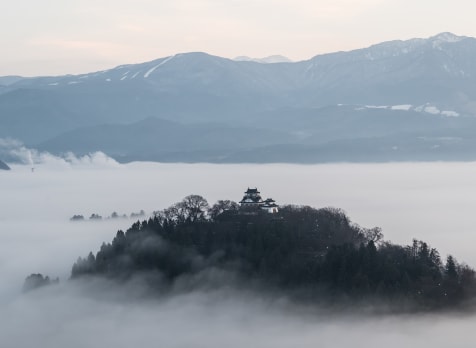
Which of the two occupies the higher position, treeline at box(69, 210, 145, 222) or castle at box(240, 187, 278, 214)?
castle at box(240, 187, 278, 214)

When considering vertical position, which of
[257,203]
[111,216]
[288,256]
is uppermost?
[257,203]

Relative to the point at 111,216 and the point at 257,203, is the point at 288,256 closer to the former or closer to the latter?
the point at 257,203

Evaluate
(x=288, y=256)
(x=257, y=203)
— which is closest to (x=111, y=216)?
(x=257, y=203)

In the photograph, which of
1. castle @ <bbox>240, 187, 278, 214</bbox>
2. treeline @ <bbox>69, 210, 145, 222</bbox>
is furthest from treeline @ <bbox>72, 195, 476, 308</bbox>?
treeline @ <bbox>69, 210, 145, 222</bbox>

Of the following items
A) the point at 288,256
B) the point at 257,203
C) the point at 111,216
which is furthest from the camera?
the point at 111,216

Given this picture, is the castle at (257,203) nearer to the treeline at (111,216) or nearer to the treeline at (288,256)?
the treeline at (288,256)

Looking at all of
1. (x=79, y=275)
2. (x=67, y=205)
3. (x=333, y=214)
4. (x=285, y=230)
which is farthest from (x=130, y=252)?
(x=67, y=205)

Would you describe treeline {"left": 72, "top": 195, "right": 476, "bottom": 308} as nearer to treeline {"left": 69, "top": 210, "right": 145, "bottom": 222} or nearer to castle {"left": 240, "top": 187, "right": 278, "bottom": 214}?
castle {"left": 240, "top": 187, "right": 278, "bottom": 214}
